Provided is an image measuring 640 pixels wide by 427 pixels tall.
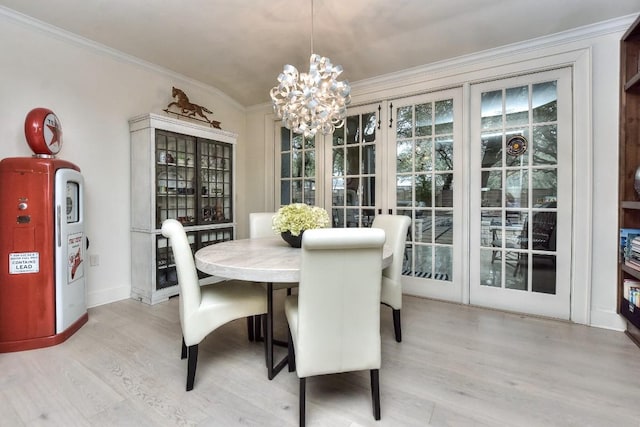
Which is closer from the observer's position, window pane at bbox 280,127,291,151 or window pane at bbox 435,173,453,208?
window pane at bbox 435,173,453,208

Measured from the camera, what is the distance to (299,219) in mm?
1941

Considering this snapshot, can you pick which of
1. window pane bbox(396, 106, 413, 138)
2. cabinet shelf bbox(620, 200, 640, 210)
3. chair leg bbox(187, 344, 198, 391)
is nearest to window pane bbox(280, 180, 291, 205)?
window pane bbox(396, 106, 413, 138)

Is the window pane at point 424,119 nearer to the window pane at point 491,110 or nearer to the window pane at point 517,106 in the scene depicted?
the window pane at point 491,110

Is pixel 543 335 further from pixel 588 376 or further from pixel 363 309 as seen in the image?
pixel 363 309

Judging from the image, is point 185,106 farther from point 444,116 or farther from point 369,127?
point 444,116

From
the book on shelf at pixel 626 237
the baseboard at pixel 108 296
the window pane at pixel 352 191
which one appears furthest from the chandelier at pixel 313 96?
the baseboard at pixel 108 296

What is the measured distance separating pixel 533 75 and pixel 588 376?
8.07ft

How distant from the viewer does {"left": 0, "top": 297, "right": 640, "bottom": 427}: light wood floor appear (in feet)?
4.83

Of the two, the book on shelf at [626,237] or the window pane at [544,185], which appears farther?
the window pane at [544,185]

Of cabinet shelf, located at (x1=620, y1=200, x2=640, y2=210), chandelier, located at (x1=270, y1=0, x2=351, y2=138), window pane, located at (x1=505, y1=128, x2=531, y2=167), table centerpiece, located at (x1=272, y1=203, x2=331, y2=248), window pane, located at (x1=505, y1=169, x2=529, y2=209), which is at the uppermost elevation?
chandelier, located at (x1=270, y1=0, x2=351, y2=138)

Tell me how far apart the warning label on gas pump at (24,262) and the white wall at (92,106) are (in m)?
0.79

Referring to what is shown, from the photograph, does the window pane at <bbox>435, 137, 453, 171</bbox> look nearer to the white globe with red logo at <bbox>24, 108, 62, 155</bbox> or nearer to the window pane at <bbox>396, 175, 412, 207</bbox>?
the window pane at <bbox>396, 175, 412, 207</bbox>

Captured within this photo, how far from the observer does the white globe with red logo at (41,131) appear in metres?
2.28

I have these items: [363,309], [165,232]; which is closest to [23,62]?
[165,232]
